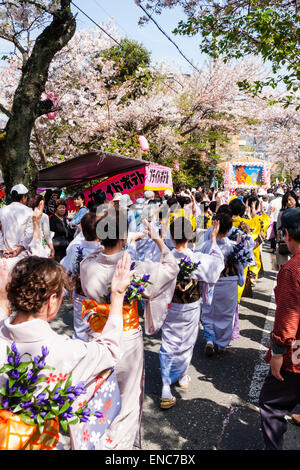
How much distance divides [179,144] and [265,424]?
60.0 ft

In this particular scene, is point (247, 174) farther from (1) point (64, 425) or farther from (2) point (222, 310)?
(1) point (64, 425)

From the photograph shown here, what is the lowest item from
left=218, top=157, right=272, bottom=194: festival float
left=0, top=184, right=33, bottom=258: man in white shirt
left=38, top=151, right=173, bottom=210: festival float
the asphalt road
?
the asphalt road

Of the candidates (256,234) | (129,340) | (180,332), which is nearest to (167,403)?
(180,332)

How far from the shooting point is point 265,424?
92.7 inches

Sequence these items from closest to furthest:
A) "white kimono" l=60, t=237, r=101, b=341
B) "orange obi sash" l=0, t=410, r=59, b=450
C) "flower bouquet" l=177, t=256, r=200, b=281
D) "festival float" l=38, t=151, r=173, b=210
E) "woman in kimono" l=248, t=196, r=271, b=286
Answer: "orange obi sash" l=0, t=410, r=59, b=450, "flower bouquet" l=177, t=256, r=200, b=281, "white kimono" l=60, t=237, r=101, b=341, "woman in kimono" l=248, t=196, r=271, b=286, "festival float" l=38, t=151, r=173, b=210

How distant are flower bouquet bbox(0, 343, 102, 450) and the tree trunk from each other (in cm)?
601

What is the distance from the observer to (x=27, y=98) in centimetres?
673

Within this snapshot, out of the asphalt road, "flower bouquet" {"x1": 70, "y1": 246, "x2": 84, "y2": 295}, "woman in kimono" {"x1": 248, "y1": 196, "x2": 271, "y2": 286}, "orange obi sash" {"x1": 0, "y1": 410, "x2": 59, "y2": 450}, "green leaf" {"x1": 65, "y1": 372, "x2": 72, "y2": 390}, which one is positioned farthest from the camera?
"woman in kimono" {"x1": 248, "y1": 196, "x2": 271, "y2": 286}

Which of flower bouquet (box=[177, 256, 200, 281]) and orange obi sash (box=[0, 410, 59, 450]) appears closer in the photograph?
orange obi sash (box=[0, 410, 59, 450])

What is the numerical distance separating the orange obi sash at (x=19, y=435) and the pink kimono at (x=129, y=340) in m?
1.23

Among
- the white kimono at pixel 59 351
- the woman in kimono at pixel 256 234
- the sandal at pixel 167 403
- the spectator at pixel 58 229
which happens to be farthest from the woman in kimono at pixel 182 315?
the spectator at pixel 58 229

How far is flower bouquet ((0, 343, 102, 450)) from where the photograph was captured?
4.60 ft

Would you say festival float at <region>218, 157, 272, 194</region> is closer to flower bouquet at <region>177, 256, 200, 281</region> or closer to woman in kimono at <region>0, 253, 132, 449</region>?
flower bouquet at <region>177, 256, 200, 281</region>

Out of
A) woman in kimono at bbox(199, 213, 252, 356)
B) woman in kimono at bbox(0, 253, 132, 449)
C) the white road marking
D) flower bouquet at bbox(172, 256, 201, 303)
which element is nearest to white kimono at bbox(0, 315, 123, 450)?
woman in kimono at bbox(0, 253, 132, 449)
